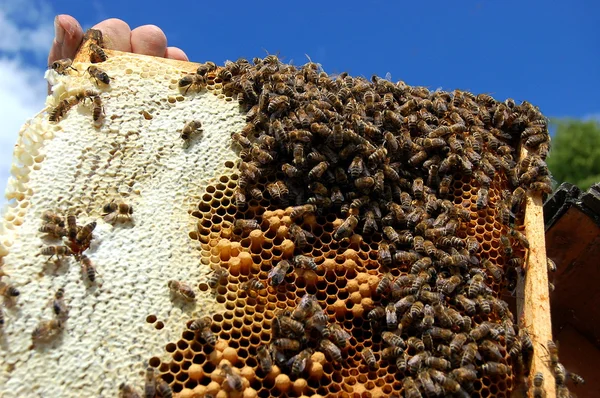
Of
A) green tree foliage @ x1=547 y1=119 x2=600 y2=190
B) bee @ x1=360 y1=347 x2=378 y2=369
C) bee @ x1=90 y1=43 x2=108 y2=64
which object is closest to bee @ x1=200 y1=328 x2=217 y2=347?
bee @ x1=360 y1=347 x2=378 y2=369

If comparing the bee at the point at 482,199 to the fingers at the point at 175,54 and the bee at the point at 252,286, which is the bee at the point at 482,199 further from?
the fingers at the point at 175,54

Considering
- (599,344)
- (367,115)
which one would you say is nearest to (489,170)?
(367,115)

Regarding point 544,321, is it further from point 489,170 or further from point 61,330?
point 61,330

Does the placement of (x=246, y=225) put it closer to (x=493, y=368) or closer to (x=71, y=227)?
(x=71, y=227)

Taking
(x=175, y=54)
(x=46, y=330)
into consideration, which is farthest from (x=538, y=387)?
(x=175, y=54)


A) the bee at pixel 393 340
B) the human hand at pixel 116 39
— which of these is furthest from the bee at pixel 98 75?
the bee at pixel 393 340
